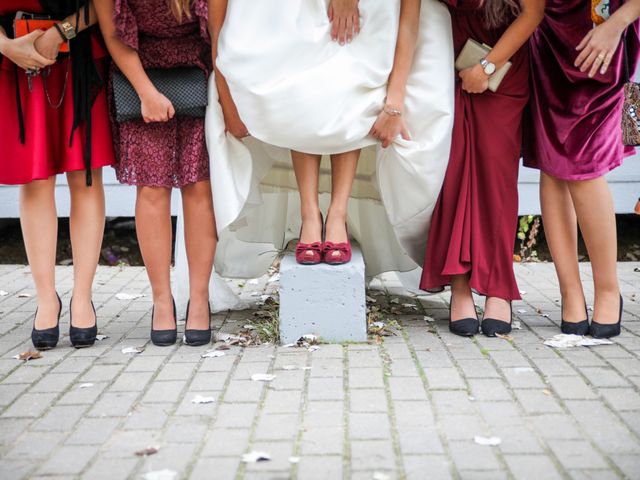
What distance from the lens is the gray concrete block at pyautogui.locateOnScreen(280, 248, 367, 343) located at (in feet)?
10.6

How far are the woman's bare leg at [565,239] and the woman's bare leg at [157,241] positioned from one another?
158cm

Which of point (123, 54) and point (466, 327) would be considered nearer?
point (123, 54)

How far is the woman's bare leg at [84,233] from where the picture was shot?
3264mm

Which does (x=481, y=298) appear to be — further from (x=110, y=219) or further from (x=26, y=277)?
(x=110, y=219)

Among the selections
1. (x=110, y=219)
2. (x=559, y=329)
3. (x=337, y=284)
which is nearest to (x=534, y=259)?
(x=559, y=329)

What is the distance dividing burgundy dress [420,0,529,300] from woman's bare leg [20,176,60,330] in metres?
1.61

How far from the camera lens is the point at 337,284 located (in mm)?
3236

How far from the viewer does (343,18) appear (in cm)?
308

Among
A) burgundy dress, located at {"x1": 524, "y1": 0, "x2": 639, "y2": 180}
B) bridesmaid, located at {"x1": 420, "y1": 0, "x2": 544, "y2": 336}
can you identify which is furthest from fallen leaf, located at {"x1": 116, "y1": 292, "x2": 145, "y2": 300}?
burgundy dress, located at {"x1": 524, "y1": 0, "x2": 639, "y2": 180}

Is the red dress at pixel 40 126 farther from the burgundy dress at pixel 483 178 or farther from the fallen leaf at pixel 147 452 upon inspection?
the burgundy dress at pixel 483 178

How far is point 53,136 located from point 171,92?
1.68 feet

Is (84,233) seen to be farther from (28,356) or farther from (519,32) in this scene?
(519,32)

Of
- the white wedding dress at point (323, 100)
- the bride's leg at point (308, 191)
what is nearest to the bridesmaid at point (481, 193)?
the white wedding dress at point (323, 100)

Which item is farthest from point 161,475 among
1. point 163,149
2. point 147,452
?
point 163,149
